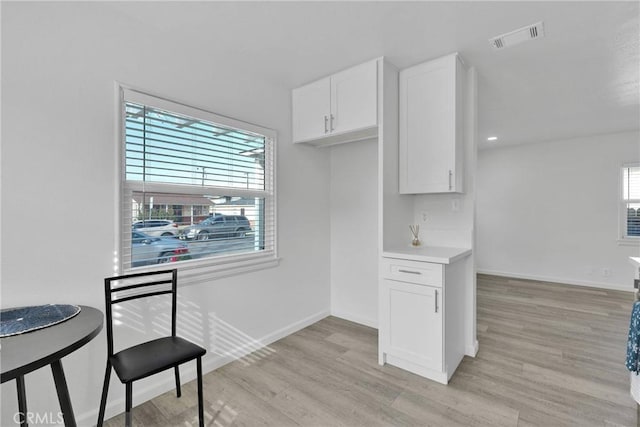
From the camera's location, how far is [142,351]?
171cm

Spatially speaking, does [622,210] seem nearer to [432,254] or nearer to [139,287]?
[432,254]

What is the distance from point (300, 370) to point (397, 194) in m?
1.71

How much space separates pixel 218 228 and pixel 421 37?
2.16 m

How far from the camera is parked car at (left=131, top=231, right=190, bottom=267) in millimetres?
2039

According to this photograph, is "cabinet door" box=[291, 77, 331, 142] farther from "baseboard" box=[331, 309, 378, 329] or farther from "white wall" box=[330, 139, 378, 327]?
"baseboard" box=[331, 309, 378, 329]

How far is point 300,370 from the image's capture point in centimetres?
243

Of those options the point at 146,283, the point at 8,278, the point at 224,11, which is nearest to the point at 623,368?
the point at 146,283

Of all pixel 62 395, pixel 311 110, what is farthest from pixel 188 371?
pixel 311 110

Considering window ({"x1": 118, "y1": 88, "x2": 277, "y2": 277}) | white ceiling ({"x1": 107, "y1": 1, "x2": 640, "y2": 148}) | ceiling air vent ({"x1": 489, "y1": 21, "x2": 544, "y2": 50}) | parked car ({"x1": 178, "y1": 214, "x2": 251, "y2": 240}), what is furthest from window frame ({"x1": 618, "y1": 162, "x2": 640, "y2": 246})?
parked car ({"x1": 178, "y1": 214, "x2": 251, "y2": 240})

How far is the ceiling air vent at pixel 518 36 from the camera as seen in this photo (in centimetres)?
207

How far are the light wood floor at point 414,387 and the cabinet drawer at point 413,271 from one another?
747 millimetres

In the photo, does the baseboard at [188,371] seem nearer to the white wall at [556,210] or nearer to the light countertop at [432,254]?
the light countertop at [432,254]

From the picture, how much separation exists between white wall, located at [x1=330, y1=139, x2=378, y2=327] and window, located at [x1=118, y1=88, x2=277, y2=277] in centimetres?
93

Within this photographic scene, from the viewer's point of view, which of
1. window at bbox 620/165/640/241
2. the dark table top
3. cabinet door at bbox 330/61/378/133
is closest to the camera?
the dark table top
